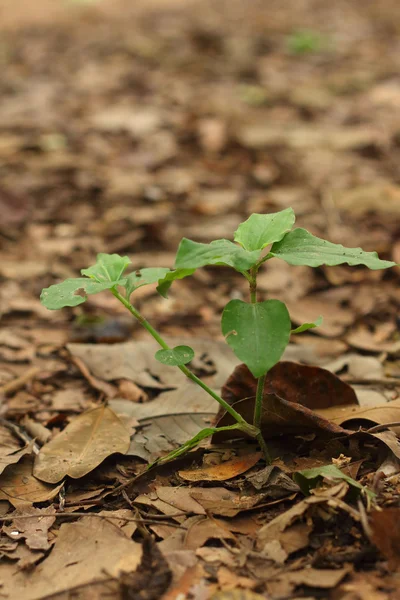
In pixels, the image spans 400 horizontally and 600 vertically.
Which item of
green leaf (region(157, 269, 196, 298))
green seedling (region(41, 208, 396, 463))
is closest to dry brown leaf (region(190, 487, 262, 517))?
green seedling (region(41, 208, 396, 463))

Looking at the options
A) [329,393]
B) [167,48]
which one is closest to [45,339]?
[329,393]

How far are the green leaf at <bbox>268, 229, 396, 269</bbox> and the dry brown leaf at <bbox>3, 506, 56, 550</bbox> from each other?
799 millimetres

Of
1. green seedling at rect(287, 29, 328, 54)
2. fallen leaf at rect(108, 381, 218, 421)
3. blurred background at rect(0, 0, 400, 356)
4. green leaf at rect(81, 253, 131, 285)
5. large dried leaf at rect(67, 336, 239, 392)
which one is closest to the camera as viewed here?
green leaf at rect(81, 253, 131, 285)

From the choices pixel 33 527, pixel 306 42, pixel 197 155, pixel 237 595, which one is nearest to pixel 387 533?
pixel 237 595

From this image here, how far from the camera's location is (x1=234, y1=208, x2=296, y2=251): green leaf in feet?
4.89

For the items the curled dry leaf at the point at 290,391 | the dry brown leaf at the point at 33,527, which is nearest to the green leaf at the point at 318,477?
the curled dry leaf at the point at 290,391

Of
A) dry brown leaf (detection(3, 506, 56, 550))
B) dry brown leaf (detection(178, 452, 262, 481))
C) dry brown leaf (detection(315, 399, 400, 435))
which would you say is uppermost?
dry brown leaf (detection(315, 399, 400, 435))

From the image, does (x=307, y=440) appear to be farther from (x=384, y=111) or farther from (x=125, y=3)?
(x=125, y=3)

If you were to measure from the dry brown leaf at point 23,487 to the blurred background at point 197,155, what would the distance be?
0.88 metres

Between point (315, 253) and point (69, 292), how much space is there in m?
0.55

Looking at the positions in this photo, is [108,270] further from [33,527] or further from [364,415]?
[364,415]

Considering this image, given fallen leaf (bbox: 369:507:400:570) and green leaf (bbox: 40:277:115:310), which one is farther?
green leaf (bbox: 40:277:115:310)

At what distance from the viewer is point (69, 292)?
1.54 meters

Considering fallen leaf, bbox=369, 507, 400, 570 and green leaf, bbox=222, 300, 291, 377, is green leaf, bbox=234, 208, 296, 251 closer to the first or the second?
green leaf, bbox=222, 300, 291, 377
